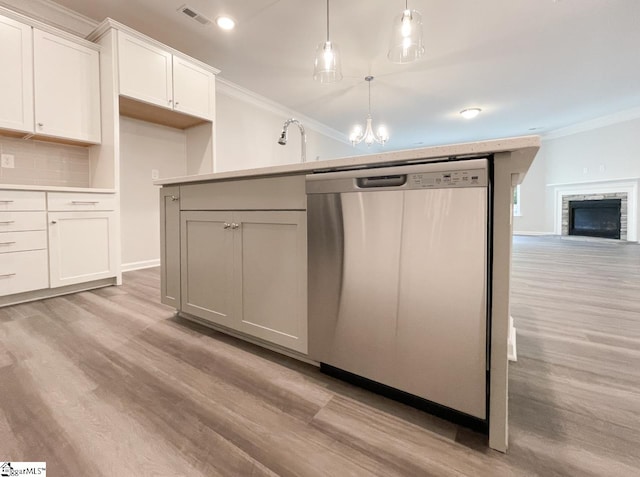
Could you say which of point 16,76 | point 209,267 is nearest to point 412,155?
point 209,267

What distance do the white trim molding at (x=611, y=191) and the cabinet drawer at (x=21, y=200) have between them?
9.21m

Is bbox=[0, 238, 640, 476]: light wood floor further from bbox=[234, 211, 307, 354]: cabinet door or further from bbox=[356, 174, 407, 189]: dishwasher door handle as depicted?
bbox=[356, 174, 407, 189]: dishwasher door handle

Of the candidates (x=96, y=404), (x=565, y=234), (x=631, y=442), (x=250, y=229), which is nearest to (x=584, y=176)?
(x=565, y=234)

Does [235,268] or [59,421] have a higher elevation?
[235,268]

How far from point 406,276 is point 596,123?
26.9 ft

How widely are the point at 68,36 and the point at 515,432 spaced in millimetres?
3973

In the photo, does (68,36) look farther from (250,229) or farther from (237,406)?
(237,406)

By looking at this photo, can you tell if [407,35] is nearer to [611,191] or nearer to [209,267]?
[209,267]

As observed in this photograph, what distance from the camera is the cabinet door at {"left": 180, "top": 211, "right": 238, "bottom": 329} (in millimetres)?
1531

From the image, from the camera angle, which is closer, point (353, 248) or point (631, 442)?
point (631, 442)

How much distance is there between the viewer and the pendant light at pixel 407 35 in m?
2.12

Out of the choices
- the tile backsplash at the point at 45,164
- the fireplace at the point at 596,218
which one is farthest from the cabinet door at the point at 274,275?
the fireplace at the point at 596,218

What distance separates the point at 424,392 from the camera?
94 centimetres

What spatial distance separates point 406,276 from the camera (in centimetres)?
94
